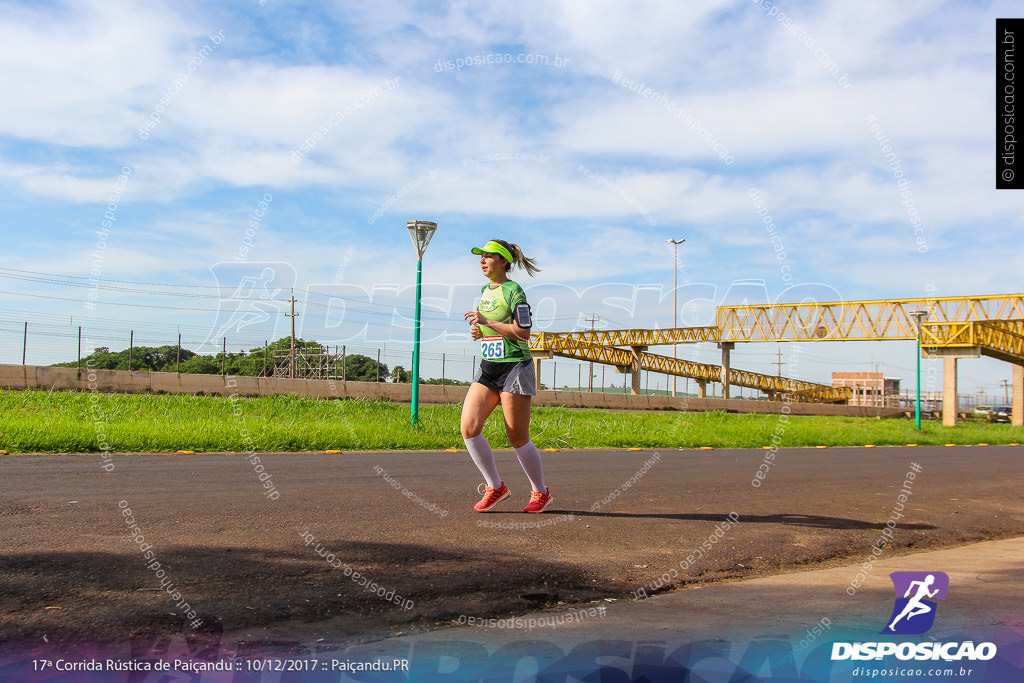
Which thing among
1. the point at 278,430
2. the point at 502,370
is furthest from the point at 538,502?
the point at 278,430

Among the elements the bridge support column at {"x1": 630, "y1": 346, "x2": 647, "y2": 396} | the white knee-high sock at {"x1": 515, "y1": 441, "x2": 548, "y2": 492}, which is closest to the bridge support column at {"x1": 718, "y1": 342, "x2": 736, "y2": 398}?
the bridge support column at {"x1": 630, "y1": 346, "x2": 647, "y2": 396}

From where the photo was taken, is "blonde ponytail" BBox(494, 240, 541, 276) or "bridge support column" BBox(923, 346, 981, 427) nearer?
"blonde ponytail" BBox(494, 240, 541, 276)

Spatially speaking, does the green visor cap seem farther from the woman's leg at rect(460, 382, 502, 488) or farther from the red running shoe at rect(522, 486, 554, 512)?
the red running shoe at rect(522, 486, 554, 512)

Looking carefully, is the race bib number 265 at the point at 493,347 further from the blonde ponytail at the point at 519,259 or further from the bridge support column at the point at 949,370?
the bridge support column at the point at 949,370

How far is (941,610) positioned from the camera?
3756 mm

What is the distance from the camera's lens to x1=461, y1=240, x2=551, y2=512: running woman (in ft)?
19.2

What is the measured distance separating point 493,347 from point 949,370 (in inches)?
1596

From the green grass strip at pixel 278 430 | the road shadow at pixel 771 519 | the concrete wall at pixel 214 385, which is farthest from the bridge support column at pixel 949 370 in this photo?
the road shadow at pixel 771 519

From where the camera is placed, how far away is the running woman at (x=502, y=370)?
586cm

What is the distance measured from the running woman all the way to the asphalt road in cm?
39

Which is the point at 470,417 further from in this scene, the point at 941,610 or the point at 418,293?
the point at 418,293

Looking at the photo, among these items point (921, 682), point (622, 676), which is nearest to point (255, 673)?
point (622, 676)

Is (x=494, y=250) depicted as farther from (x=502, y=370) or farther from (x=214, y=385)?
(x=214, y=385)

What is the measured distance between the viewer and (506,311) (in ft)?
19.4
